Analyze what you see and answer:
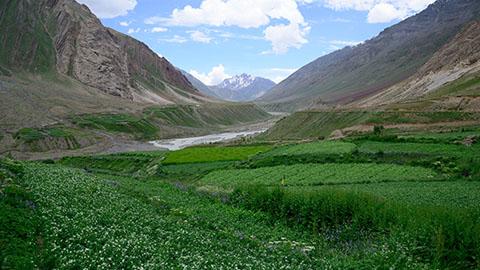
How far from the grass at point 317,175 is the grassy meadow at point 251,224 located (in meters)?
0.26

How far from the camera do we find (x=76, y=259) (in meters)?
13.0

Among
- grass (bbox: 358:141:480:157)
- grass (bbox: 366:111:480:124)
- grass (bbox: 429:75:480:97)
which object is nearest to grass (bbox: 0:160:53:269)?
grass (bbox: 358:141:480:157)

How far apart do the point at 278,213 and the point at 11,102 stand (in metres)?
132

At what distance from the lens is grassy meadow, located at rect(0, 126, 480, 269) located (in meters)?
14.3

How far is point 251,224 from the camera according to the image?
959 inches

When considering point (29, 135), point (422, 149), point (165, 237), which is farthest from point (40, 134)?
point (165, 237)

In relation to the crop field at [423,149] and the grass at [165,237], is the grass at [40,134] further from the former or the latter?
the grass at [165,237]

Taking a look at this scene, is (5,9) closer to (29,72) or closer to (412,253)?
(29,72)

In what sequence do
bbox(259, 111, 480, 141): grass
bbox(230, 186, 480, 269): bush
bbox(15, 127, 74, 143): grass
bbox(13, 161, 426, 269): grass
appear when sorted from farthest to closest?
bbox(15, 127, 74, 143): grass
bbox(259, 111, 480, 141): grass
bbox(230, 186, 480, 269): bush
bbox(13, 161, 426, 269): grass

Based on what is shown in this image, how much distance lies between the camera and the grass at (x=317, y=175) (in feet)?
133

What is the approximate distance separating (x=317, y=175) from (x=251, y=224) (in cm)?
2098

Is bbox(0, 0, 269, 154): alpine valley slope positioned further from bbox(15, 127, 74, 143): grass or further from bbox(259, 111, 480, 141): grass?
bbox(259, 111, 480, 141): grass

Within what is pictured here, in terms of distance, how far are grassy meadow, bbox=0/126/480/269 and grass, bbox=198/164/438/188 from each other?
0.86 ft

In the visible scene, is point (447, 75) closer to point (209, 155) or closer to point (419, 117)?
point (419, 117)
